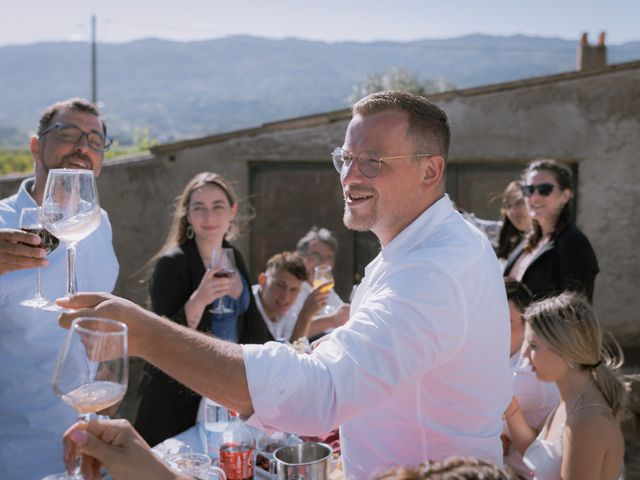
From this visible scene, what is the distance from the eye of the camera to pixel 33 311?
2.79m

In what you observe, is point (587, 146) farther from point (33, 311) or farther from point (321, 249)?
point (33, 311)

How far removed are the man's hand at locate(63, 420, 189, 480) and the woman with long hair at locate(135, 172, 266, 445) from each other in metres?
1.91

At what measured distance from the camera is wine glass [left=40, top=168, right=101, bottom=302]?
6.74 ft

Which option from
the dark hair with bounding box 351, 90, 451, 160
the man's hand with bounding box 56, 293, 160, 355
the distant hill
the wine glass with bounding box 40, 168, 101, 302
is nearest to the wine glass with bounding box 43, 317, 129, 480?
the man's hand with bounding box 56, 293, 160, 355

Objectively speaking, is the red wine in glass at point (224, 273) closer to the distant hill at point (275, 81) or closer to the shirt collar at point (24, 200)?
the shirt collar at point (24, 200)

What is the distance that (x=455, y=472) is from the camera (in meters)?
1.25

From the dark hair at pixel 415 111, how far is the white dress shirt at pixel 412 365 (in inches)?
8.9

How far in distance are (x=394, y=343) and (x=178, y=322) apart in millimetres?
1982

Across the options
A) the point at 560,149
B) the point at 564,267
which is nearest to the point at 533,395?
the point at 564,267

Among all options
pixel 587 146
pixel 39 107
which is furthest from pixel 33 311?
pixel 39 107

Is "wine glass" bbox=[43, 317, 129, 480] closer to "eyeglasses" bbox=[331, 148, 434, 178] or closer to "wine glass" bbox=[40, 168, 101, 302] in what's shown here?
"wine glass" bbox=[40, 168, 101, 302]

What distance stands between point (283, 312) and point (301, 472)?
2612 mm

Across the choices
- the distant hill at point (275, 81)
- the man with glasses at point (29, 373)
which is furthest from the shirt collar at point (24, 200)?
the distant hill at point (275, 81)

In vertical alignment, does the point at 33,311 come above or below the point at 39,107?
below
